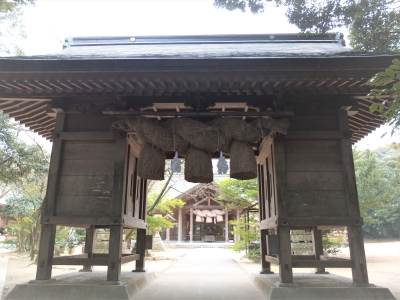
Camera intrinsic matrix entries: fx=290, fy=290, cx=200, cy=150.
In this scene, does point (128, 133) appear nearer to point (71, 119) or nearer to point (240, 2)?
point (71, 119)

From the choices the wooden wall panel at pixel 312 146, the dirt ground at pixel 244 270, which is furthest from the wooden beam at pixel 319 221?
the dirt ground at pixel 244 270

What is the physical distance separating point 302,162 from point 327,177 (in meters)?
0.44

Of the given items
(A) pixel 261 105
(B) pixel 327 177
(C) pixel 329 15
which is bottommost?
(B) pixel 327 177

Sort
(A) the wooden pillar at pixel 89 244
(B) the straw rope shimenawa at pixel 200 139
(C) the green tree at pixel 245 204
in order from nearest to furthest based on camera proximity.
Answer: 1. (B) the straw rope shimenawa at pixel 200 139
2. (A) the wooden pillar at pixel 89 244
3. (C) the green tree at pixel 245 204

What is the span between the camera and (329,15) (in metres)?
7.17

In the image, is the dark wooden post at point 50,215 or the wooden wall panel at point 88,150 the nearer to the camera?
the dark wooden post at point 50,215

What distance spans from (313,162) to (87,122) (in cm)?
375

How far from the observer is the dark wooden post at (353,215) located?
4.13 metres

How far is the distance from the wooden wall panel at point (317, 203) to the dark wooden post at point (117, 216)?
100 inches

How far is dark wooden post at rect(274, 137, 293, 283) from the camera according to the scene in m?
4.17

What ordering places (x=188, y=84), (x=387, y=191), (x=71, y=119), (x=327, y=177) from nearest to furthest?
(x=188, y=84) → (x=327, y=177) → (x=71, y=119) → (x=387, y=191)

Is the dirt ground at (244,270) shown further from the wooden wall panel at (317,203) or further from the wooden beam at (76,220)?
the wooden wall panel at (317,203)

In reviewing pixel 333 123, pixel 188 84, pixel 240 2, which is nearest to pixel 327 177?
pixel 333 123

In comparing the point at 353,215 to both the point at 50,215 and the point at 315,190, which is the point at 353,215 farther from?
the point at 50,215
